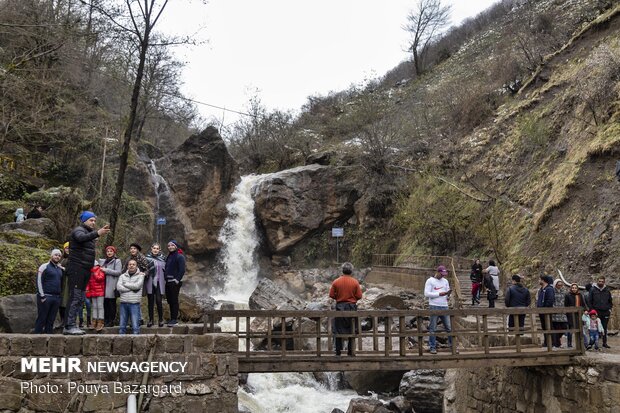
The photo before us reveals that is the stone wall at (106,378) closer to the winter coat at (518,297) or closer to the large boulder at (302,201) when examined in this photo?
the winter coat at (518,297)

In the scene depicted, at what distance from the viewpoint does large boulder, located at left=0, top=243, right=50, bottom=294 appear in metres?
10.5

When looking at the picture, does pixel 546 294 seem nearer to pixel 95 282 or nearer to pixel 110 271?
pixel 110 271

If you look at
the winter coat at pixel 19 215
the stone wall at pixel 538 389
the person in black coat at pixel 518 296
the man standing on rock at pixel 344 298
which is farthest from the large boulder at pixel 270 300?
the man standing on rock at pixel 344 298

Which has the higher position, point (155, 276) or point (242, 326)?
point (155, 276)

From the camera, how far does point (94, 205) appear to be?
2069 centimetres

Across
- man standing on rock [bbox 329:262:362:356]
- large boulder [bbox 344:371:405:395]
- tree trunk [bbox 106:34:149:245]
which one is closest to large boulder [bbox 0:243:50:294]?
tree trunk [bbox 106:34:149:245]

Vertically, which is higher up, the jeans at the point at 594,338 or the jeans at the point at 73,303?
the jeans at the point at 73,303

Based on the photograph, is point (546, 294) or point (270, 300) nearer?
point (546, 294)

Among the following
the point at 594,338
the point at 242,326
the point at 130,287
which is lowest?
the point at 242,326

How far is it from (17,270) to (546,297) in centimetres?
1144

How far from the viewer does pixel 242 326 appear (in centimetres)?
1903

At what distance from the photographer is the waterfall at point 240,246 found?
3050 centimetres

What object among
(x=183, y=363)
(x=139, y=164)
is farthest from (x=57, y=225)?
(x=139, y=164)

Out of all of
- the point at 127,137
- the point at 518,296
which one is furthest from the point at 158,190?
the point at 518,296
